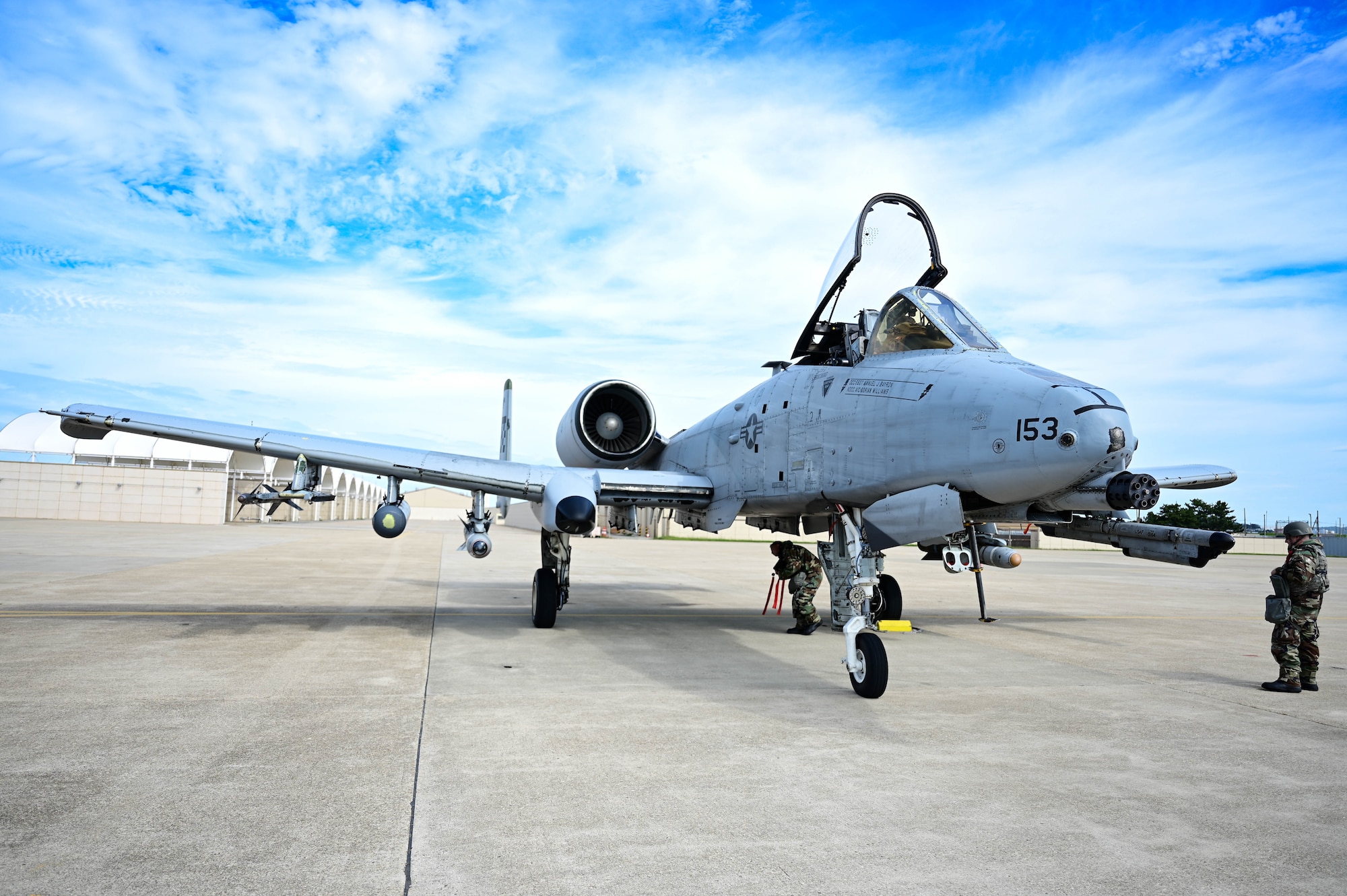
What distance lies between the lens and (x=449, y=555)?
27.8 meters

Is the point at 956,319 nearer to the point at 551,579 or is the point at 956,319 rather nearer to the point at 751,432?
the point at 751,432

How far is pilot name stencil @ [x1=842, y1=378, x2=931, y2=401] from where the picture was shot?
7109 millimetres

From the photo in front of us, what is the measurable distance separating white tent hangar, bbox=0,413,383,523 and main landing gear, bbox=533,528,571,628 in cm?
4291

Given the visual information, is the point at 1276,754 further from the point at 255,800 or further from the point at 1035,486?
the point at 255,800

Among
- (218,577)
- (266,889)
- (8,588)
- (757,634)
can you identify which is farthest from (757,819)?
(218,577)

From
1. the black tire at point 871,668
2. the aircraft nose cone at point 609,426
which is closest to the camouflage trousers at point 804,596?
the black tire at point 871,668

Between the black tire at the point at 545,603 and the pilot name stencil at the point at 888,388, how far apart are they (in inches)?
180

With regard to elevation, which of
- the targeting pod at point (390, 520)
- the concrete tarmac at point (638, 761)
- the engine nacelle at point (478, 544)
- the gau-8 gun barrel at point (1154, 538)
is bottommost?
the concrete tarmac at point (638, 761)

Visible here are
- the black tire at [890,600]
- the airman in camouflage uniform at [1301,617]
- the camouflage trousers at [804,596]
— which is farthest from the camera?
the black tire at [890,600]

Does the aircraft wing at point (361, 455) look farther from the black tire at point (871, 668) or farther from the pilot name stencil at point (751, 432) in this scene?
the black tire at point (871, 668)

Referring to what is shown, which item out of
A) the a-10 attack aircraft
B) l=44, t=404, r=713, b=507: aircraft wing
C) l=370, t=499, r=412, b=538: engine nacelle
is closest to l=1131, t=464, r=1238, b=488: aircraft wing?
the a-10 attack aircraft

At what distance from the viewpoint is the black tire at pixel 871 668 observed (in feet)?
20.0

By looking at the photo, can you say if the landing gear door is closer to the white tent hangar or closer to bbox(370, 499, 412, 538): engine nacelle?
bbox(370, 499, 412, 538): engine nacelle

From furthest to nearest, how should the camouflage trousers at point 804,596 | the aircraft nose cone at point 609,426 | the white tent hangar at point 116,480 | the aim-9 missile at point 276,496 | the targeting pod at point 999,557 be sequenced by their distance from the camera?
the white tent hangar at point 116,480
the aircraft nose cone at point 609,426
the targeting pod at point 999,557
the camouflage trousers at point 804,596
the aim-9 missile at point 276,496
